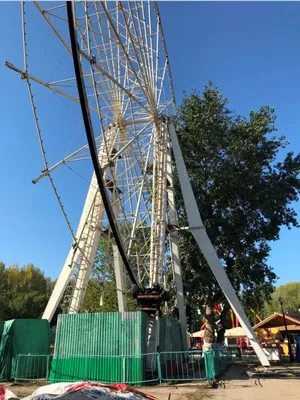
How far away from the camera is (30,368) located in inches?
575

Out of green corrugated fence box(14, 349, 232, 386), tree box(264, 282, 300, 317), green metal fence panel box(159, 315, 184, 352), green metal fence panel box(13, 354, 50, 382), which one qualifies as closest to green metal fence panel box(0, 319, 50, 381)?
green metal fence panel box(13, 354, 50, 382)

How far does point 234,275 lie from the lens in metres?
23.9

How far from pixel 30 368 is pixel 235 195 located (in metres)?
16.2

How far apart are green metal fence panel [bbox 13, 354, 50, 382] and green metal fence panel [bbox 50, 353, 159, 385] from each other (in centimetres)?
114

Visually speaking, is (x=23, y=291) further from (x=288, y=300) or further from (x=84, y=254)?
(x=288, y=300)

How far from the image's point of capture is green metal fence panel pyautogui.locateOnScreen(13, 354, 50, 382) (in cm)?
1427

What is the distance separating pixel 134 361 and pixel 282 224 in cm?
1563

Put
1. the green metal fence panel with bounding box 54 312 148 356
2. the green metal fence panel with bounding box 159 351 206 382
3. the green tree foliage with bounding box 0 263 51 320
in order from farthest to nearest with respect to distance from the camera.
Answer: the green tree foliage with bounding box 0 263 51 320 → the green metal fence panel with bounding box 159 351 206 382 → the green metal fence panel with bounding box 54 312 148 356

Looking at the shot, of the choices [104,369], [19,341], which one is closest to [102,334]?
[104,369]

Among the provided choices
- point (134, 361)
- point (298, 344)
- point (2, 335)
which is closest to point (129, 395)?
point (134, 361)

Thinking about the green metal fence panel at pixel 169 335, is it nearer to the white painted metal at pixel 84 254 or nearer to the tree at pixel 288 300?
the white painted metal at pixel 84 254

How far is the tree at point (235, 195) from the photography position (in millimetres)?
23828

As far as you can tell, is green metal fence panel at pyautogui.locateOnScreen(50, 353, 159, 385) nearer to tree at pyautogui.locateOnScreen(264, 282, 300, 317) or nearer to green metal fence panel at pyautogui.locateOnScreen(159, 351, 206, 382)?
green metal fence panel at pyautogui.locateOnScreen(159, 351, 206, 382)

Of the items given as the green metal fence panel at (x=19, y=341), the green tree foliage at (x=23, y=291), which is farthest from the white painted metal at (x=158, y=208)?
the green tree foliage at (x=23, y=291)
